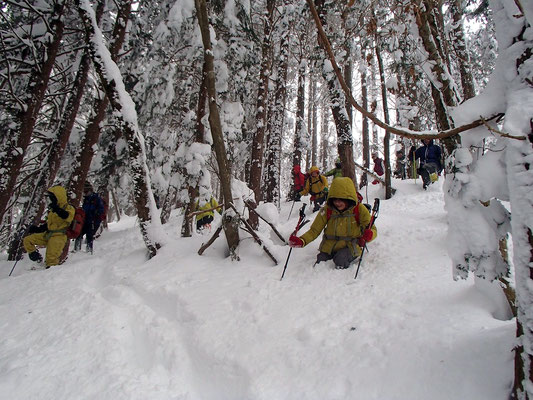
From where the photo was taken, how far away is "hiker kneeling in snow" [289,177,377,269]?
4.53 m

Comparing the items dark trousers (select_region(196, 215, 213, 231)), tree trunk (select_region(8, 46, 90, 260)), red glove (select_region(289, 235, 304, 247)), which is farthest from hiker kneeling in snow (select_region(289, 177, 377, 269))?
tree trunk (select_region(8, 46, 90, 260))

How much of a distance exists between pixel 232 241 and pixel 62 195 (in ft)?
13.9

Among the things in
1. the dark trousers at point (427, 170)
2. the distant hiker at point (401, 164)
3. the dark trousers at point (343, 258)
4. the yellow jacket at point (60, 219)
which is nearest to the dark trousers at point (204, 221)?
the yellow jacket at point (60, 219)

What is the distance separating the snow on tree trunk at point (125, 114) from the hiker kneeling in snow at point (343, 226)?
2.94 meters

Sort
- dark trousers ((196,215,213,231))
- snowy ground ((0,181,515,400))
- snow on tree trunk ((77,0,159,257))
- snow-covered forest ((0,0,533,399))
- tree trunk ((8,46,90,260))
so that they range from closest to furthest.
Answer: snow-covered forest ((0,0,533,399)) < snowy ground ((0,181,515,400)) < snow on tree trunk ((77,0,159,257)) < tree trunk ((8,46,90,260)) < dark trousers ((196,215,213,231))

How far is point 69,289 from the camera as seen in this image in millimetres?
4672

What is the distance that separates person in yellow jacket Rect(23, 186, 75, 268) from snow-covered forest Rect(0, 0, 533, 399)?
40 centimetres

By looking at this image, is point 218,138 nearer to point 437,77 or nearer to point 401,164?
point 437,77

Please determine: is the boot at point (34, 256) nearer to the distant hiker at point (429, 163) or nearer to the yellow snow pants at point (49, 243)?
the yellow snow pants at point (49, 243)

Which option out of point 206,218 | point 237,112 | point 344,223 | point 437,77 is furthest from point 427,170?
point 437,77

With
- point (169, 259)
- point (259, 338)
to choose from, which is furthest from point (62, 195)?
point (259, 338)

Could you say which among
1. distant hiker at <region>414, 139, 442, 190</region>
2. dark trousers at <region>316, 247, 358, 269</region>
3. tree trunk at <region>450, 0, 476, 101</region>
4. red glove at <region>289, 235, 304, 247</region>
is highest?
tree trunk at <region>450, 0, 476, 101</region>

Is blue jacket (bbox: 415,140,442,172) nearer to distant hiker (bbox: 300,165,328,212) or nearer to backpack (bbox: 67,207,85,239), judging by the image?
distant hiker (bbox: 300,165,328,212)

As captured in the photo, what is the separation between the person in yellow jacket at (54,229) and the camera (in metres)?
6.51
